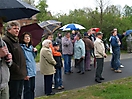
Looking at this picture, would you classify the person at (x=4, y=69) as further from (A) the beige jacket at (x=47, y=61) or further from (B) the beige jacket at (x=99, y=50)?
(B) the beige jacket at (x=99, y=50)

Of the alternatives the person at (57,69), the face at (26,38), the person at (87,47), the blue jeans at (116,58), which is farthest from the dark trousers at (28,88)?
the blue jeans at (116,58)

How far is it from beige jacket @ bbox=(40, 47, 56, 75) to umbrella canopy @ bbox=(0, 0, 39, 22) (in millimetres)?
2028

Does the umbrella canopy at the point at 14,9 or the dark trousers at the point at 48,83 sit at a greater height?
the umbrella canopy at the point at 14,9

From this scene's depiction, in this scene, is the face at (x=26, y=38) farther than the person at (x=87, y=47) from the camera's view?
No

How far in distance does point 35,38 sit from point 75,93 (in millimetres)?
1925

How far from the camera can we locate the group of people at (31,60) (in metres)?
3.25

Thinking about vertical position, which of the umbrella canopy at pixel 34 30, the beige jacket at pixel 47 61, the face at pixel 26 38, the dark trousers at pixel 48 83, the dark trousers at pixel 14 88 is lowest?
the dark trousers at pixel 48 83

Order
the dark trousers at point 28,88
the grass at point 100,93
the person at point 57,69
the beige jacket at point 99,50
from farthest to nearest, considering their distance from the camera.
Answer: the beige jacket at point 99,50
the person at point 57,69
the grass at point 100,93
the dark trousers at point 28,88

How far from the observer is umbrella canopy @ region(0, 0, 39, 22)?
8.65 feet

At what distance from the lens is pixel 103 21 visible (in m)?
15.8

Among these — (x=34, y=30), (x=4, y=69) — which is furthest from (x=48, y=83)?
(x=4, y=69)

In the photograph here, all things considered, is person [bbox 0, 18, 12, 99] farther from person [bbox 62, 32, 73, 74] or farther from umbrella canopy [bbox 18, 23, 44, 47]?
person [bbox 62, 32, 73, 74]

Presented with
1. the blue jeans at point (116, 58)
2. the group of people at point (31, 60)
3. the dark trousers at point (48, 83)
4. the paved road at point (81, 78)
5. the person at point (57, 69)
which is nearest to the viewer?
the group of people at point (31, 60)

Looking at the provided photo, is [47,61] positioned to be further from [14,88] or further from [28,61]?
[14,88]
